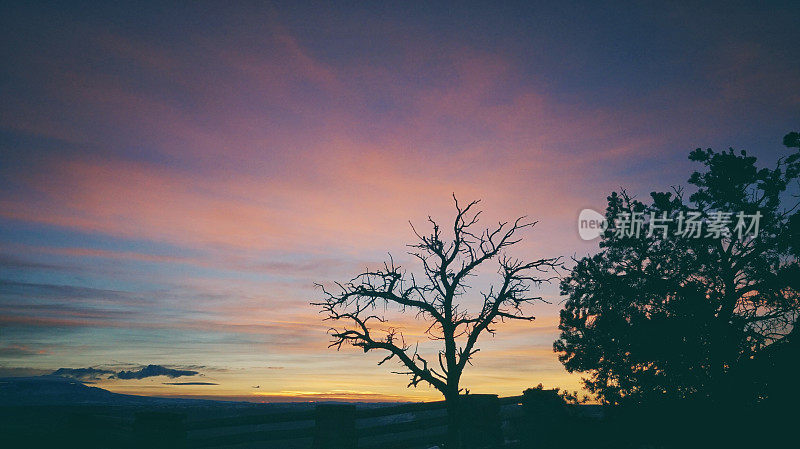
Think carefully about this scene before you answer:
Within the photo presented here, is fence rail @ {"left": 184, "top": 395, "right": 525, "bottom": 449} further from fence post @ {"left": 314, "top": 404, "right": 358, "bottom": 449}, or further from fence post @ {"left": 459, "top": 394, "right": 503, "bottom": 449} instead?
fence post @ {"left": 459, "top": 394, "right": 503, "bottom": 449}

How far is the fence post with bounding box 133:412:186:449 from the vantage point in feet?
25.8

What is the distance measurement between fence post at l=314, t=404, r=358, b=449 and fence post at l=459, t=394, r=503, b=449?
3.36 m

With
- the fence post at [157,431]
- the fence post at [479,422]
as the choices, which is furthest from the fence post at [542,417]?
the fence post at [157,431]

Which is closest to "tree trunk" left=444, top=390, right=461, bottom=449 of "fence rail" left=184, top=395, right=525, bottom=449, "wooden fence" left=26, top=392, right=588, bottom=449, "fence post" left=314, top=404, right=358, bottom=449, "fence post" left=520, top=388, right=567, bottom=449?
"wooden fence" left=26, top=392, right=588, bottom=449

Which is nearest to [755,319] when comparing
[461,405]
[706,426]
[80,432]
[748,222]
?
[748,222]

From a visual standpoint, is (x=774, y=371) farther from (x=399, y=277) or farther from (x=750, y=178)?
(x=399, y=277)

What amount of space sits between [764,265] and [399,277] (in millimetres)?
15138

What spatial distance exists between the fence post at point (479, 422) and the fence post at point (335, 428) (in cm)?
336

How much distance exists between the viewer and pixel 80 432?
8.25 meters

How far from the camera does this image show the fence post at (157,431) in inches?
310

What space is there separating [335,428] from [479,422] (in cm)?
423

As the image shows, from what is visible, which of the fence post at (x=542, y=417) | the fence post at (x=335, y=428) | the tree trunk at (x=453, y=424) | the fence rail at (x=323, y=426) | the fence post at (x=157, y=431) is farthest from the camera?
the fence post at (x=542, y=417)

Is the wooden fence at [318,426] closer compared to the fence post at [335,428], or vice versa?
the wooden fence at [318,426]

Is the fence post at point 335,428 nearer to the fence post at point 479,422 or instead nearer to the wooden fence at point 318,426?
the wooden fence at point 318,426
